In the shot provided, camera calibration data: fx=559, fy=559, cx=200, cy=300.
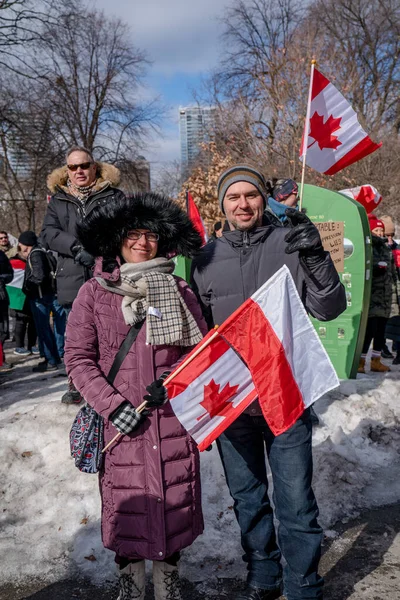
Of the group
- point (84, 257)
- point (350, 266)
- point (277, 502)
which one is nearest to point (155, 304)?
point (277, 502)

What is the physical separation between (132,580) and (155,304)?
4.53ft

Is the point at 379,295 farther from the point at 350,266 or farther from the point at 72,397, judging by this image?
the point at 72,397

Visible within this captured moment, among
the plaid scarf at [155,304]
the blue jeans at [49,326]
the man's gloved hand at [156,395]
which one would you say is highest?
the plaid scarf at [155,304]

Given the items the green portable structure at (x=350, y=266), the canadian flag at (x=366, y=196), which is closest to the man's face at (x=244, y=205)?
the green portable structure at (x=350, y=266)

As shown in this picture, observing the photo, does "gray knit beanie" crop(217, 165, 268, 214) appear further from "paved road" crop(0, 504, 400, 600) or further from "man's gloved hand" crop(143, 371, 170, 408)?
"paved road" crop(0, 504, 400, 600)

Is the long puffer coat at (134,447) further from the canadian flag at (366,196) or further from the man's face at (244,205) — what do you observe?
the canadian flag at (366,196)

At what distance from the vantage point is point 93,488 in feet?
14.0

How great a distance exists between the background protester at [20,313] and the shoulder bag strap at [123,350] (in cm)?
701

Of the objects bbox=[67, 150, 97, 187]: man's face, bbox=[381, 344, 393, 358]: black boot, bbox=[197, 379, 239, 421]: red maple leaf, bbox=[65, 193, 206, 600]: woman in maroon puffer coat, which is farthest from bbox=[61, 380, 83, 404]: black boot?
bbox=[381, 344, 393, 358]: black boot

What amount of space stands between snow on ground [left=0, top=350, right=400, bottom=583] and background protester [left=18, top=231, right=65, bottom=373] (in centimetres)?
210

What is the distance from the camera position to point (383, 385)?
21.6 ft

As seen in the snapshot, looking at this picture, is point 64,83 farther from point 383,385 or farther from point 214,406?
point 214,406

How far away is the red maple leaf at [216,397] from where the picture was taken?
2793 millimetres

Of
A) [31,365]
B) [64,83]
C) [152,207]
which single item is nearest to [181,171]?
[64,83]
